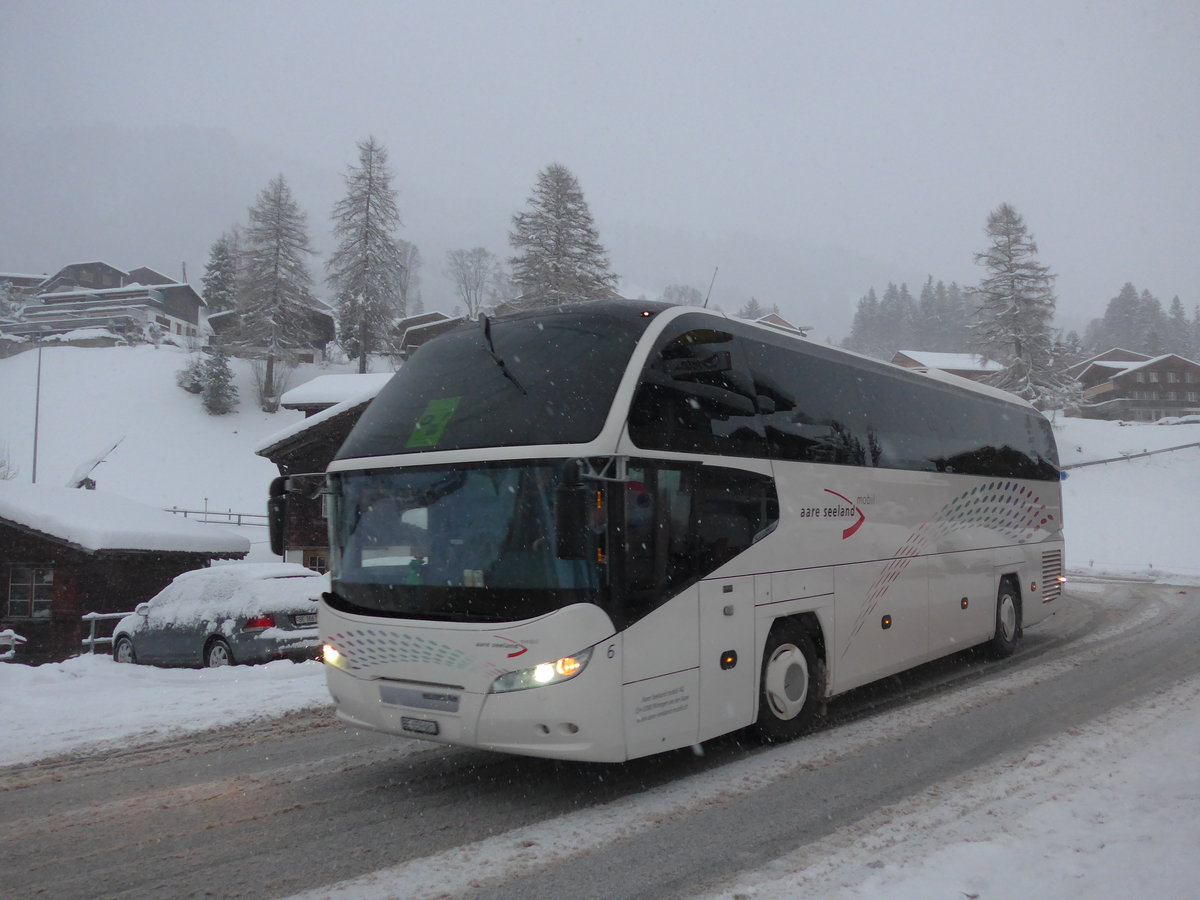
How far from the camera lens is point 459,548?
5.75 m

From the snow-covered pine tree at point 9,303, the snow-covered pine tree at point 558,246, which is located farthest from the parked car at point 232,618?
the snow-covered pine tree at point 9,303

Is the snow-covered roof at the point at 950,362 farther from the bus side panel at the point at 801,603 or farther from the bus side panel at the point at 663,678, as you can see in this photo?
the bus side panel at the point at 663,678

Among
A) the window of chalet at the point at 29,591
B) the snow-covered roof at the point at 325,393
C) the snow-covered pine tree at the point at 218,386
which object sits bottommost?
the window of chalet at the point at 29,591

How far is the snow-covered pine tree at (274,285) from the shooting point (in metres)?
62.7

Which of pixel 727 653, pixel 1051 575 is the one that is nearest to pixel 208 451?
pixel 1051 575

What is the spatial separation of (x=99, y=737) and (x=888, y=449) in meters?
8.36

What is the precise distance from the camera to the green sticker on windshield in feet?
20.2

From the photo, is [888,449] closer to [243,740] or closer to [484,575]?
[484,575]

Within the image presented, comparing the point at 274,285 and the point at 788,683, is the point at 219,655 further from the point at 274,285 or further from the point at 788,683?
the point at 274,285

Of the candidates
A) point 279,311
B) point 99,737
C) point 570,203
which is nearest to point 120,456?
point 279,311

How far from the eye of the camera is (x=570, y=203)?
4856 centimetres

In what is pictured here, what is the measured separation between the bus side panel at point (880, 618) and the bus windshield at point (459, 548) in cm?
369

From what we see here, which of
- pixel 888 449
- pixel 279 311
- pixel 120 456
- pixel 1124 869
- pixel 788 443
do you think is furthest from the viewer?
pixel 279 311

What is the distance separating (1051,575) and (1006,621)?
2.32 m
